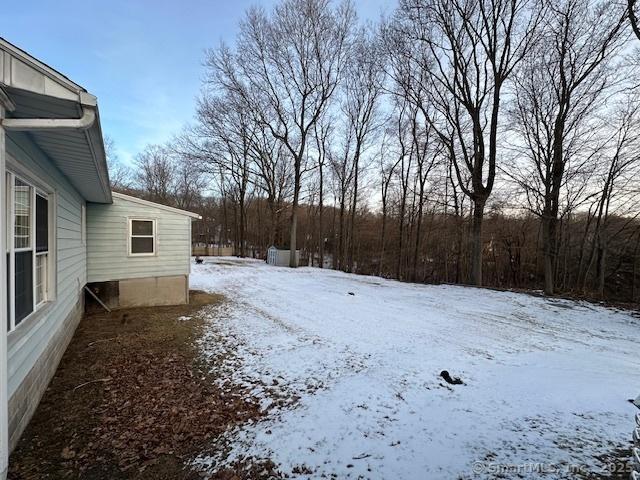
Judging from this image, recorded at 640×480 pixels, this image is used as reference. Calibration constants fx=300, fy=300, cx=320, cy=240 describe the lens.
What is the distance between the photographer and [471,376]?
3.89 meters

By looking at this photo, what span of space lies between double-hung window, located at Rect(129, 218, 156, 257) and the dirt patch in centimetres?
Result: 288

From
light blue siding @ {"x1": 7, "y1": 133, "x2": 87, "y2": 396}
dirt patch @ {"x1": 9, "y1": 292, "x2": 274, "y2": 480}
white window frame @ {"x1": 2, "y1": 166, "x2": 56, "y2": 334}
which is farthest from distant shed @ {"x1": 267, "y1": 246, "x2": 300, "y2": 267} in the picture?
white window frame @ {"x1": 2, "y1": 166, "x2": 56, "y2": 334}

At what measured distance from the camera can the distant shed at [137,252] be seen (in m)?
7.19

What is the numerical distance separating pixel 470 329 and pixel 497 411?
3302 mm

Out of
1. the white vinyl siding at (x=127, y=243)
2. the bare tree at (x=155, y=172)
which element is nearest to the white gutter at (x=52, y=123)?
the white vinyl siding at (x=127, y=243)

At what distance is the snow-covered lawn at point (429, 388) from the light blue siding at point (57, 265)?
73.2 inches

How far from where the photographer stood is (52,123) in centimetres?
204

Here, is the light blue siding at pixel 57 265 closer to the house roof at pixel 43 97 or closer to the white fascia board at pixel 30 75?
the house roof at pixel 43 97

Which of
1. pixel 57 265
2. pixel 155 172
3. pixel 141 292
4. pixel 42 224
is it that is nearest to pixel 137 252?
pixel 141 292

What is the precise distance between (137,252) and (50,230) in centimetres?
394

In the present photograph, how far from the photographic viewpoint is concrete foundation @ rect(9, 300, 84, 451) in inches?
99.0

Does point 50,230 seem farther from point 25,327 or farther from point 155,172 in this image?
point 155,172

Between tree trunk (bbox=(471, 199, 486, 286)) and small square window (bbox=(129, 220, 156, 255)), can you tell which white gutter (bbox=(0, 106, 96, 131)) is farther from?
tree trunk (bbox=(471, 199, 486, 286))

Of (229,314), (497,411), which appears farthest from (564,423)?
(229,314)
